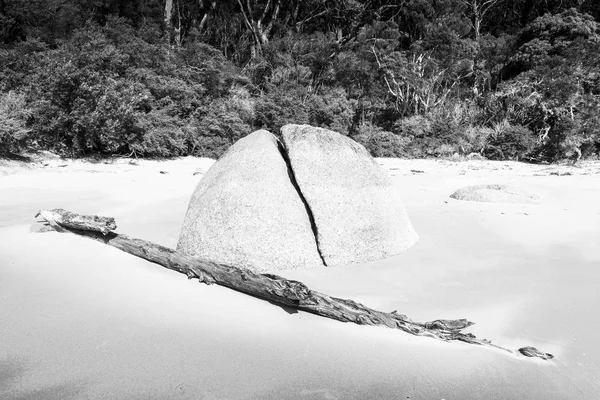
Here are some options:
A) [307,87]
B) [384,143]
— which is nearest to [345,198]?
[384,143]

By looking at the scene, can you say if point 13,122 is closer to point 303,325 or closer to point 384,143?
point 303,325

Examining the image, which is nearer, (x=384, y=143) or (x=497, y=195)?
(x=497, y=195)

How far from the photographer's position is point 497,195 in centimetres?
782

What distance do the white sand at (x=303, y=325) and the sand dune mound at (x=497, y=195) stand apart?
1.59m

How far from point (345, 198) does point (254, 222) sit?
3.13 feet

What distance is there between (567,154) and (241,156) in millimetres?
13012

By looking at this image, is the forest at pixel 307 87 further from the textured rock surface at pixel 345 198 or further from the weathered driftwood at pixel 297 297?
the textured rock surface at pixel 345 198

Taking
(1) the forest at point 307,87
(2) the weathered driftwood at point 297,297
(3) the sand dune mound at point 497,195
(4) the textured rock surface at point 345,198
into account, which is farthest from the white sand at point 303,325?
(1) the forest at point 307,87

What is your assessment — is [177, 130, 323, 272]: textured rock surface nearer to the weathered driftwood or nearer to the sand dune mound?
the weathered driftwood

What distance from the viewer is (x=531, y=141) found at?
576 inches

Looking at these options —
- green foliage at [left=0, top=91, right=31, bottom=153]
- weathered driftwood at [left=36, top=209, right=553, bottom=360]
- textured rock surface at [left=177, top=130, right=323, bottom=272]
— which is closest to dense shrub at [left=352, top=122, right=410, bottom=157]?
green foliage at [left=0, top=91, right=31, bottom=153]

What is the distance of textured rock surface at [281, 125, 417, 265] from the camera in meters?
4.39

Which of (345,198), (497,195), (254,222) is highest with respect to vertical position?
(345,198)

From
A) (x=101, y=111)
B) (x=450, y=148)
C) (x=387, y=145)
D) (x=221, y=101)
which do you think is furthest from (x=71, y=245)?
(x=450, y=148)
